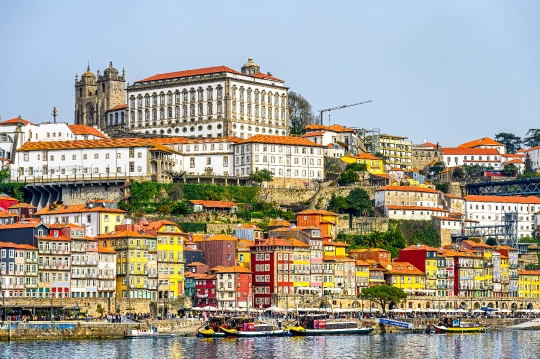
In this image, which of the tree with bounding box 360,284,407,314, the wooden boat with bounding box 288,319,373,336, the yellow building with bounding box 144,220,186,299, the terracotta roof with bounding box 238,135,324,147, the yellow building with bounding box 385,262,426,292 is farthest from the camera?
the terracotta roof with bounding box 238,135,324,147

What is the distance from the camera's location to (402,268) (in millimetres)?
119562

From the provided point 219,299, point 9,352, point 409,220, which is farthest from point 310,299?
point 9,352

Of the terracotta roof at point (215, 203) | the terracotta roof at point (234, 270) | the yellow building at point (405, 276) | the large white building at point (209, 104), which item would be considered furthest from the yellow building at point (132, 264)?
the large white building at point (209, 104)

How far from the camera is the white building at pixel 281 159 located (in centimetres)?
13325

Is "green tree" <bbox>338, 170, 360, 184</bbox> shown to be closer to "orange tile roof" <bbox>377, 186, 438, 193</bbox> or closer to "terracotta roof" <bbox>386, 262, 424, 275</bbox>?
"orange tile roof" <bbox>377, 186, 438, 193</bbox>

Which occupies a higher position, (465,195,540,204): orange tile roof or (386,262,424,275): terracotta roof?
(465,195,540,204): orange tile roof

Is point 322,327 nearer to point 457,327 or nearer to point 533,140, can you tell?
point 457,327

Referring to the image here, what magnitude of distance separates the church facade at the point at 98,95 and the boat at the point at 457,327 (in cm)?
6094

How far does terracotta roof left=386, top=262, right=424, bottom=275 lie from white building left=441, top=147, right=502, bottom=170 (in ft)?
160

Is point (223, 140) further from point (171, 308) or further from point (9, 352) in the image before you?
point (9, 352)

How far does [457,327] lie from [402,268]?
10734 millimetres

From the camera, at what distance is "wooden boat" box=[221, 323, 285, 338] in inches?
3893

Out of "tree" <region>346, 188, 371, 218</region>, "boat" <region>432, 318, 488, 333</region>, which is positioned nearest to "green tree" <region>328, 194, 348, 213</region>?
"tree" <region>346, 188, 371, 218</region>

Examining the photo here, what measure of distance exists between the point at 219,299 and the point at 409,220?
3012 cm
